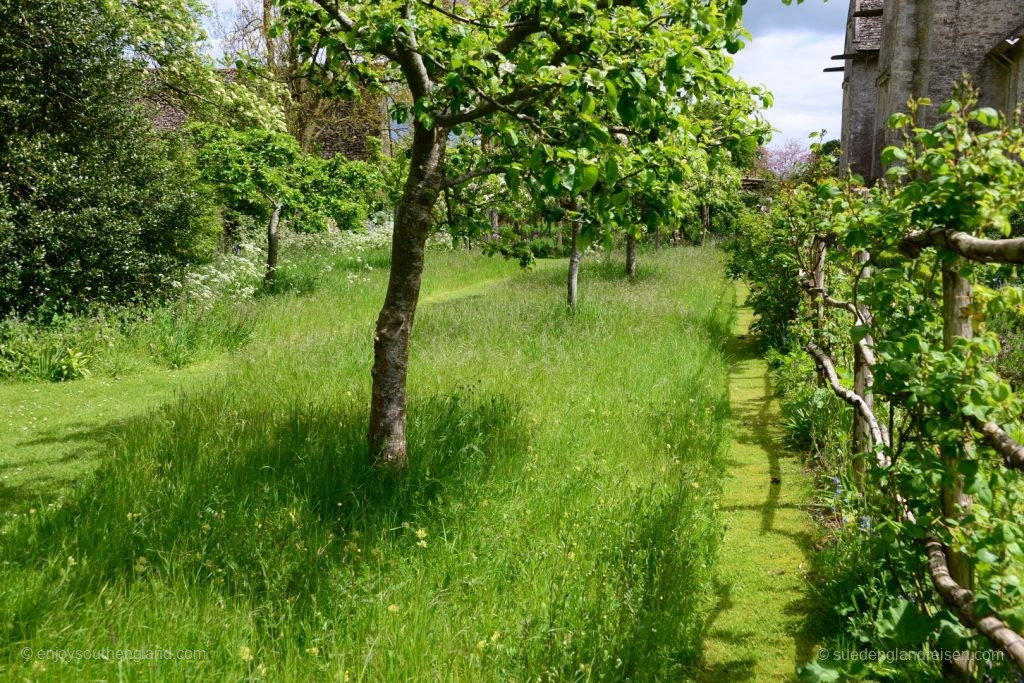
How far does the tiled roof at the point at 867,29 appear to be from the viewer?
86.8ft

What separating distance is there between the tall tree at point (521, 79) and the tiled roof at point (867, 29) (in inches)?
1050

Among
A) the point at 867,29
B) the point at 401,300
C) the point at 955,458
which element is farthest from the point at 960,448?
the point at 867,29

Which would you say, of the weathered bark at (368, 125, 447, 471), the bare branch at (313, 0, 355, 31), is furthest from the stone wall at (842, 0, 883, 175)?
the bare branch at (313, 0, 355, 31)

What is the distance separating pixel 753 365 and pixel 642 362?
9.13ft

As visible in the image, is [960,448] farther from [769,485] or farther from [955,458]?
[769,485]

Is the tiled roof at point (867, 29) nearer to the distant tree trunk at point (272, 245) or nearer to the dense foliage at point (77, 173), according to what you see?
the distant tree trunk at point (272, 245)

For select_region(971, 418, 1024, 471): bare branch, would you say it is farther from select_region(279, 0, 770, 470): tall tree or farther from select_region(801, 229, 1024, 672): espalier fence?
select_region(279, 0, 770, 470): tall tree

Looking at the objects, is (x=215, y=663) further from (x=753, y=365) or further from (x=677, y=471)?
(x=753, y=365)

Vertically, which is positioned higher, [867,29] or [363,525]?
[867,29]

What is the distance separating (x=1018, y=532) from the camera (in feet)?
8.38

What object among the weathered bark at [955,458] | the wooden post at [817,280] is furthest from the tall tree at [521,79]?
the wooden post at [817,280]

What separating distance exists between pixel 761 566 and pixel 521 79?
3.70m

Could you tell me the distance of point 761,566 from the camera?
493cm

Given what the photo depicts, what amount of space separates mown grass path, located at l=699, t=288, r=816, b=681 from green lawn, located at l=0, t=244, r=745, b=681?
0.18 m
